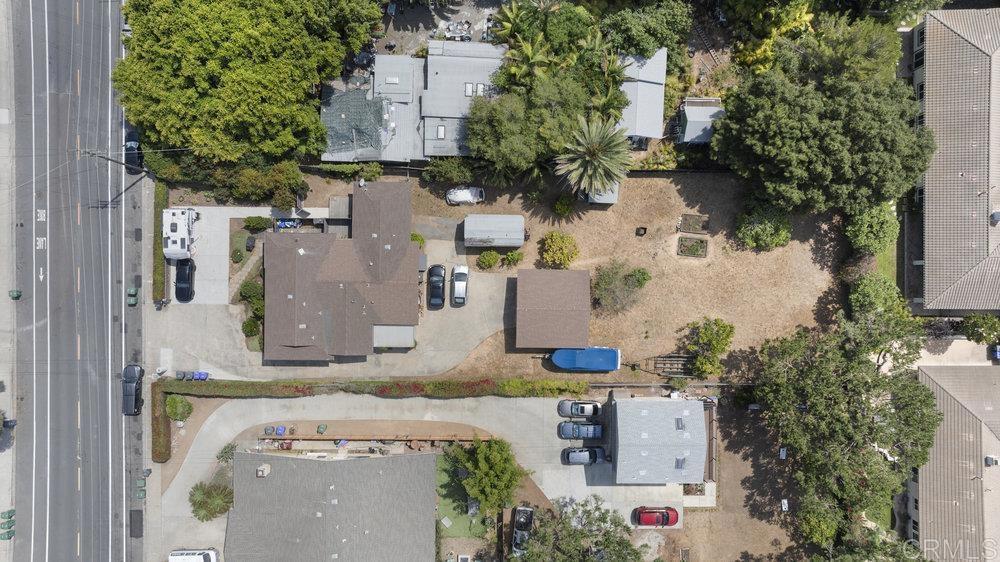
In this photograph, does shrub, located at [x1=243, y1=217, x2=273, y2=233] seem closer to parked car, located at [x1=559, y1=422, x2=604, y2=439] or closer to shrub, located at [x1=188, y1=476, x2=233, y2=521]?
shrub, located at [x1=188, y1=476, x2=233, y2=521]

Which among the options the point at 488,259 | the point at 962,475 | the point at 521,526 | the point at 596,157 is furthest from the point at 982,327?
the point at 521,526

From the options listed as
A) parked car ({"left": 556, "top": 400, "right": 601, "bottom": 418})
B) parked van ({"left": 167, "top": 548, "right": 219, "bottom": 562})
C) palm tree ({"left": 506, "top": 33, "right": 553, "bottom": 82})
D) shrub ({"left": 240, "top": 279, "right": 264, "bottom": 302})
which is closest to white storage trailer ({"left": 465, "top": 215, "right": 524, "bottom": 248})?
palm tree ({"left": 506, "top": 33, "right": 553, "bottom": 82})

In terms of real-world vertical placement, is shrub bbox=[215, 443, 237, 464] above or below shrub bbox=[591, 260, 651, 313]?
below

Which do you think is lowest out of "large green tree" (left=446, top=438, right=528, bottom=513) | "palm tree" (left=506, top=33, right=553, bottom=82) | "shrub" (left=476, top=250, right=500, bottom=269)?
"large green tree" (left=446, top=438, right=528, bottom=513)

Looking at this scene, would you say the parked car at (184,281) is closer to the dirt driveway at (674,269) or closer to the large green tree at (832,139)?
the dirt driveway at (674,269)

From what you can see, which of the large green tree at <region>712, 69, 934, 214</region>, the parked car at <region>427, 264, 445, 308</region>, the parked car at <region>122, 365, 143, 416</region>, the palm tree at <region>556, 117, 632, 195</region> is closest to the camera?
the large green tree at <region>712, 69, 934, 214</region>
